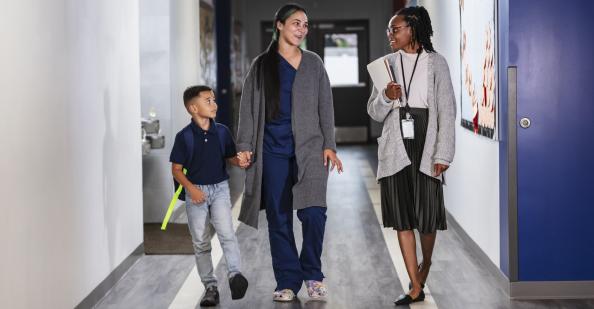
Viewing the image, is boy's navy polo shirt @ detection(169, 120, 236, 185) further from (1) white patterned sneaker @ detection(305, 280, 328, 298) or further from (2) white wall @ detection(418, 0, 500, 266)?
(2) white wall @ detection(418, 0, 500, 266)

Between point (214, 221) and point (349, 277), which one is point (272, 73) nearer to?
point (214, 221)

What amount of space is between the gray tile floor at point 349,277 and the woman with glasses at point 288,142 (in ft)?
0.79

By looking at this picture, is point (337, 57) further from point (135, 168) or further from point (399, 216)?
point (399, 216)

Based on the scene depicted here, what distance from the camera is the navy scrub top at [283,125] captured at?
4637 mm

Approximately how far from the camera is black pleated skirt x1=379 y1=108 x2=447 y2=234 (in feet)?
14.9

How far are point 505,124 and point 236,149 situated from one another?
52.7 inches

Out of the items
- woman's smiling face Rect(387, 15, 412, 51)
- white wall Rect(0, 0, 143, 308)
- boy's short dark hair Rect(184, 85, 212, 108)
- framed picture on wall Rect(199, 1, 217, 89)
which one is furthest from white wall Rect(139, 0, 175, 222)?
woman's smiling face Rect(387, 15, 412, 51)

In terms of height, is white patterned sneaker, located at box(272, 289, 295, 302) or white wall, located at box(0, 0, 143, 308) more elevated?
white wall, located at box(0, 0, 143, 308)

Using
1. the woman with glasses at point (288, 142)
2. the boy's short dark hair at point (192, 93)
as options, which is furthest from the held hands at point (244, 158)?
the boy's short dark hair at point (192, 93)

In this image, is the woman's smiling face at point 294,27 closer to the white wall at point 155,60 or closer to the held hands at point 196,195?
the held hands at point 196,195

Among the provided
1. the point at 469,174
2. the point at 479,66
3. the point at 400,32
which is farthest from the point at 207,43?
the point at 400,32

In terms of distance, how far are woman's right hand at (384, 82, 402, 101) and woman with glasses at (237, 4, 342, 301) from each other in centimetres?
35

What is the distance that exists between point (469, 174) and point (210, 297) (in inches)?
91.7

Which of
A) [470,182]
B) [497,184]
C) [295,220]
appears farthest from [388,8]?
[497,184]
